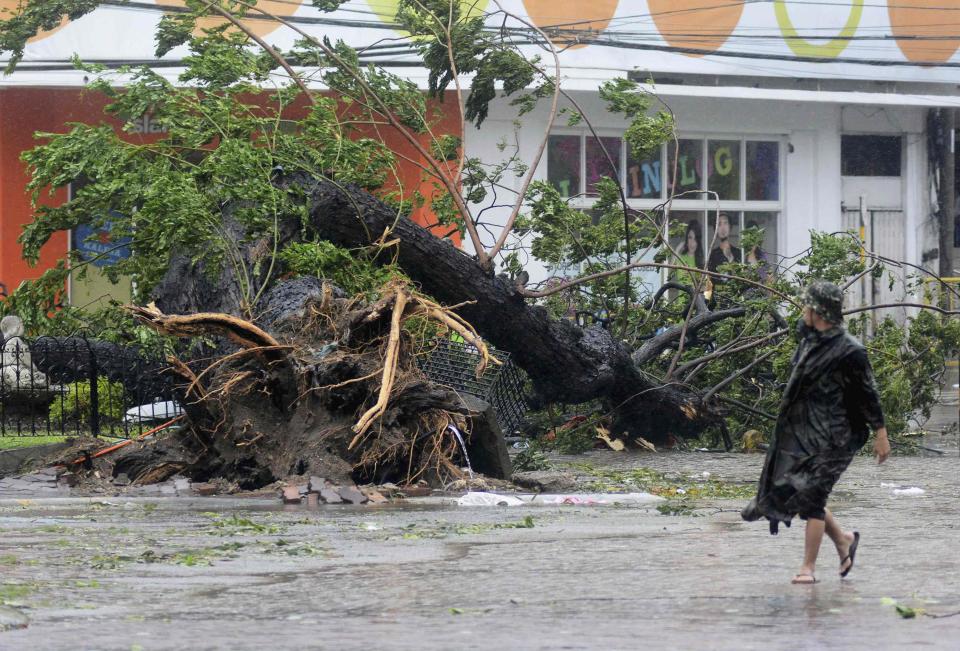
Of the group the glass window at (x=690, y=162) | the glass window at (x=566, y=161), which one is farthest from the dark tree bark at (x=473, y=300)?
the glass window at (x=690, y=162)

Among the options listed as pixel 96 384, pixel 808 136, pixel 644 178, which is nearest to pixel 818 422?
pixel 96 384

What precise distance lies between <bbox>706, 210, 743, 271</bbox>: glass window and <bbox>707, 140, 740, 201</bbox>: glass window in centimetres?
34

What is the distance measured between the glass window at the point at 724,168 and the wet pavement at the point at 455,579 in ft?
48.4

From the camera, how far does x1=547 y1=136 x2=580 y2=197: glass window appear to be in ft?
73.9

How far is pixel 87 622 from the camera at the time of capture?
481cm

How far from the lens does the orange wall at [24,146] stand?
20.4 m

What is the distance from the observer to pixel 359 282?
11750 millimetres

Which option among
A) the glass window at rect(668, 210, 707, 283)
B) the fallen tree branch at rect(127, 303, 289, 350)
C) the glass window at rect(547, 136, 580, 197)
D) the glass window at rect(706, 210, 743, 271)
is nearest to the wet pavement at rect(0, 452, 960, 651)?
the fallen tree branch at rect(127, 303, 289, 350)

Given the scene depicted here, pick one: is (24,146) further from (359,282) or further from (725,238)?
(725,238)

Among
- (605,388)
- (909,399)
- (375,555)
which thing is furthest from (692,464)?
(375,555)

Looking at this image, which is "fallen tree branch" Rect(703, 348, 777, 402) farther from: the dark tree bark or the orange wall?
the orange wall

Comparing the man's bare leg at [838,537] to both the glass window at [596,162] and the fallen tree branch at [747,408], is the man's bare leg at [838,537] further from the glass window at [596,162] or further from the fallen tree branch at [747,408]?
the glass window at [596,162]

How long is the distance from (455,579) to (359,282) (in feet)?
19.9

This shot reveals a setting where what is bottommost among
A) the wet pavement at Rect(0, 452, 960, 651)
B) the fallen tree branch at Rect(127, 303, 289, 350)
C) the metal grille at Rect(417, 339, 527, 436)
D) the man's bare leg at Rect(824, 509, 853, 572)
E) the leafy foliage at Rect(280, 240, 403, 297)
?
the wet pavement at Rect(0, 452, 960, 651)
